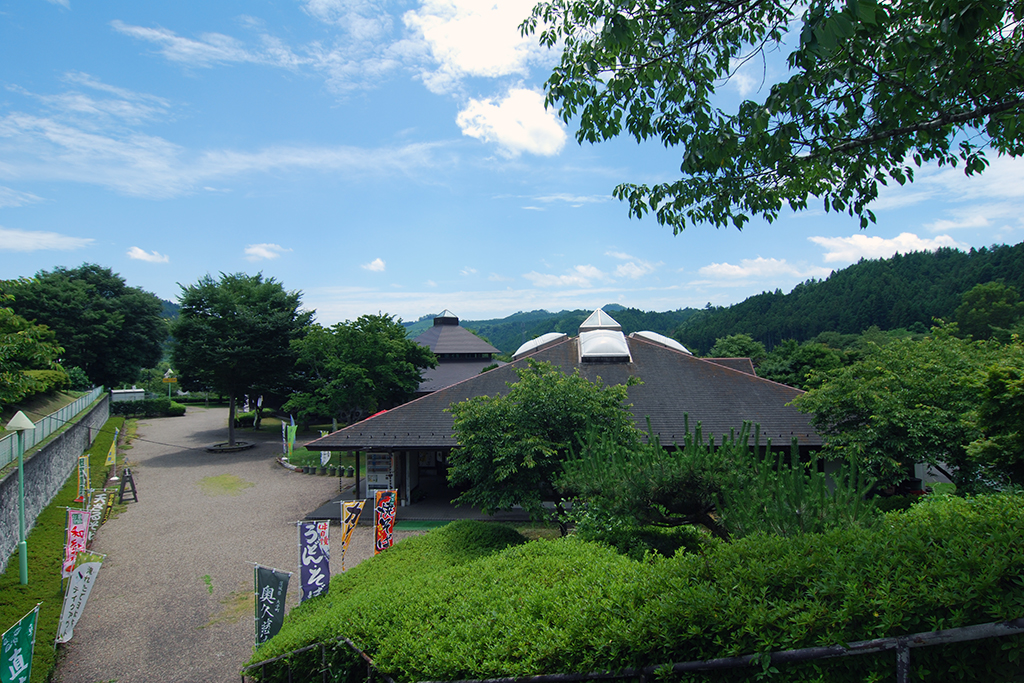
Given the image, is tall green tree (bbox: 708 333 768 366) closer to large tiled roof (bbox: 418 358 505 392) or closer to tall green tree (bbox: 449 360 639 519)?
large tiled roof (bbox: 418 358 505 392)

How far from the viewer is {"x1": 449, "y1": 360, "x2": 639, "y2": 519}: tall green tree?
10734 millimetres

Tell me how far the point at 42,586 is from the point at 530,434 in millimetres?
10773

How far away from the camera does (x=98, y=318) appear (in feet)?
130

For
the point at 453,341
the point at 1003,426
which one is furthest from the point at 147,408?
the point at 1003,426

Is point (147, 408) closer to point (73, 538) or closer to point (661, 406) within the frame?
point (73, 538)

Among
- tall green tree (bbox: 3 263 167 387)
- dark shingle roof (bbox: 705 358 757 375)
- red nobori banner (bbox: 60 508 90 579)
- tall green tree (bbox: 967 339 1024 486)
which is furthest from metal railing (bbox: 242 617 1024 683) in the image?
tall green tree (bbox: 3 263 167 387)

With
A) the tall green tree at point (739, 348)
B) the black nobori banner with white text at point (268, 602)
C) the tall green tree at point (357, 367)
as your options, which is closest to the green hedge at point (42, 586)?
the black nobori banner with white text at point (268, 602)

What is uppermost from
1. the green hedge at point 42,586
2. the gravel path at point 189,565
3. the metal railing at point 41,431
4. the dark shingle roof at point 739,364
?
the dark shingle roof at point 739,364

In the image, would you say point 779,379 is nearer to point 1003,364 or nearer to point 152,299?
point 1003,364

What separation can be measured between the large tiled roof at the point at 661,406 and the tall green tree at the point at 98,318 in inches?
1272

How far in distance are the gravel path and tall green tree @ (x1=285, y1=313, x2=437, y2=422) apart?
4.59 meters

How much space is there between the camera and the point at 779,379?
40.5m

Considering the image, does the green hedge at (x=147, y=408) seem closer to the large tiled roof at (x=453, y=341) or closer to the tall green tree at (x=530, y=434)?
the large tiled roof at (x=453, y=341)

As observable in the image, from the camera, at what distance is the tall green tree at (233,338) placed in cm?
3112
